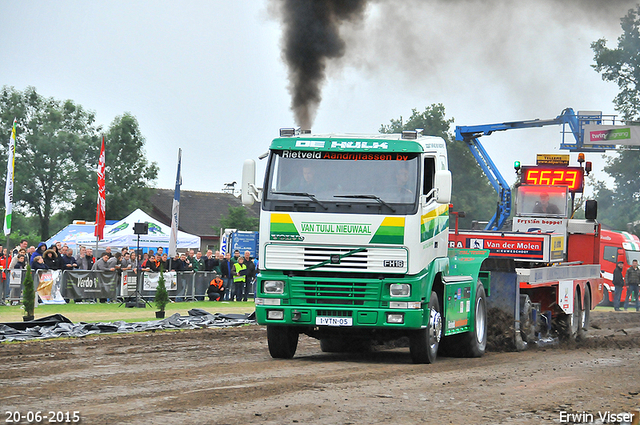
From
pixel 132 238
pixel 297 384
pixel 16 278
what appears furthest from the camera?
pixel 132 238

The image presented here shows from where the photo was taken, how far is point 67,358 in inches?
483

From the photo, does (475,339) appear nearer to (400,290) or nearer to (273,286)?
(400,290)

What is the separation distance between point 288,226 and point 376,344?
3766 millimetres

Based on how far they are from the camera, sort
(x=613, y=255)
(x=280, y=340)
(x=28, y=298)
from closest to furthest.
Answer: (x=280, y=340), (x=28, y=298), (x=613, y=255)

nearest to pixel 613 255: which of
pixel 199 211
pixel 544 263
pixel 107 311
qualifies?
pixel 544 263

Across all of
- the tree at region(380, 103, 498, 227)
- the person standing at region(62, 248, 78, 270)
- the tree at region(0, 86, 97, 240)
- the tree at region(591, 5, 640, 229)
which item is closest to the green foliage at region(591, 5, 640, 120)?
the tree at region(591, 5, 640, 229)

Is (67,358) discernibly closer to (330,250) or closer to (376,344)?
(330,250)

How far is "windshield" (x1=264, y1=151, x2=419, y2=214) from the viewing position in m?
11.7

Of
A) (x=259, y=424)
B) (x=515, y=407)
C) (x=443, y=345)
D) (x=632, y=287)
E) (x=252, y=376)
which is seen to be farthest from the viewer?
(x=632, y=287)

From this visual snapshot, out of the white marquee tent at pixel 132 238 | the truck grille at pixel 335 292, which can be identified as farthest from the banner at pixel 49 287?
the truck grille at pixel 335 292

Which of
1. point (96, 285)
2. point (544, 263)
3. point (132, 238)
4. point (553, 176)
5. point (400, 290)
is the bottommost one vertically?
point (96, 285)

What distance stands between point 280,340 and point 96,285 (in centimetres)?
1437

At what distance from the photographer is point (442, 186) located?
1198 cm

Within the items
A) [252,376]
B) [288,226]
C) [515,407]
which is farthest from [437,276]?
[515,407]
